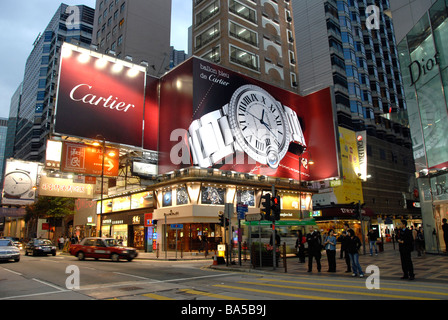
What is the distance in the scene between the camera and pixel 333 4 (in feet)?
198

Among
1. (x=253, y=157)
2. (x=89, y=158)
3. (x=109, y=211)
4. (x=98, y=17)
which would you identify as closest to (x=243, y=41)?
(x=253, y=157)

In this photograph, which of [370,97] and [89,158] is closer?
[89,158]

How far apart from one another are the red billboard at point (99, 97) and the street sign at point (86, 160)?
1.74 m

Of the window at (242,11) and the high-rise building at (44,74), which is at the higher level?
the high-rise building at (44,74)

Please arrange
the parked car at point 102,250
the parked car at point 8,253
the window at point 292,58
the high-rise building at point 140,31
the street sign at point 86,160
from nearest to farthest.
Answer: the parked car at point 8,253 → the parked car at point 102,250 → the street sign at point 86,160 → the window at point 292,58 → the high-rise building at point 140,31

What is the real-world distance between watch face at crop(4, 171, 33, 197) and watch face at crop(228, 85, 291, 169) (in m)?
21.6

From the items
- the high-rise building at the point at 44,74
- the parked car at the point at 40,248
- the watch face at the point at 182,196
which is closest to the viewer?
the parked car at the point at 40,248

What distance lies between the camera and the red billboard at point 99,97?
96.0 feet

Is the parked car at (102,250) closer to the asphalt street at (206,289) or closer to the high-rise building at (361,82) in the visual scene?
the asphalt street at (206,289)

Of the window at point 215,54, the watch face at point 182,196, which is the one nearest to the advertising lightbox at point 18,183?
the watch face at point 182,196

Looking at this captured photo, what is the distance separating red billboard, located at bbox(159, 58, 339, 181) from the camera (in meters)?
32.6

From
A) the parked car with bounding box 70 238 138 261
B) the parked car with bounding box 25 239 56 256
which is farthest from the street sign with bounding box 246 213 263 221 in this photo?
the parked car with bounding box 25 239 56 256

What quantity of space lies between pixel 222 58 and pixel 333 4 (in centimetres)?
3212
